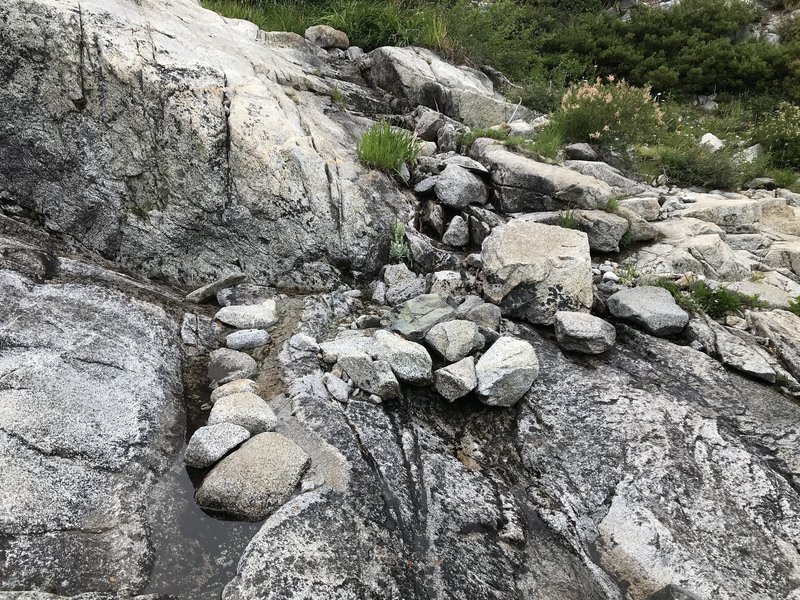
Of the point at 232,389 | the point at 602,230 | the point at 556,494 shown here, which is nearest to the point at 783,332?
the point at 602,230

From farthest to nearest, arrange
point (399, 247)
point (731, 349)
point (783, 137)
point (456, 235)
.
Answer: point (783, 137) → point (456, 235) → point (399, 247) → point (731, 349)

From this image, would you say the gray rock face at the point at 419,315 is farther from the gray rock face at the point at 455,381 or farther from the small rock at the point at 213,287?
the small rock at the point at 213,287

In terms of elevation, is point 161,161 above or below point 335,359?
above

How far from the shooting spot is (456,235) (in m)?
7.50

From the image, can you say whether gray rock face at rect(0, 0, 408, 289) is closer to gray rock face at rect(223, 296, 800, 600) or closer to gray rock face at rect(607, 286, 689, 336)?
gray rock face at rect(223, 296, 800, 600)

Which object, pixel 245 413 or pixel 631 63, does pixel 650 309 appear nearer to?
pixel 245 413

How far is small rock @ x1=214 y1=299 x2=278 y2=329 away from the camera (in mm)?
5676

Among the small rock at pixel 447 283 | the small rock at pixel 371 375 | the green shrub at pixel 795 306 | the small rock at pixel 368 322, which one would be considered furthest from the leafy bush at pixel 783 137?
the small rock at pixel 371 375

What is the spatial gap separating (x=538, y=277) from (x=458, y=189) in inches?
99.2

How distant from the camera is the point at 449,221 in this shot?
780 cm

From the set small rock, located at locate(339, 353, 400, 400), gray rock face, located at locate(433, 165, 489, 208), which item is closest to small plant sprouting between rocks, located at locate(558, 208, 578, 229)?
gray rock face, located at locate(433, 165, 489, 208)

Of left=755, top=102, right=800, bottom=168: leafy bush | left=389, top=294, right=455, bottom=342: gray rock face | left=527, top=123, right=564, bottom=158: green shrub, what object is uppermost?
left=755, top=102, right=800, bottom=168: leafy bush

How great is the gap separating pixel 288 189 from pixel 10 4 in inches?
148

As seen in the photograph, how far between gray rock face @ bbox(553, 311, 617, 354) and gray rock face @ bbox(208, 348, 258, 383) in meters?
3.39
